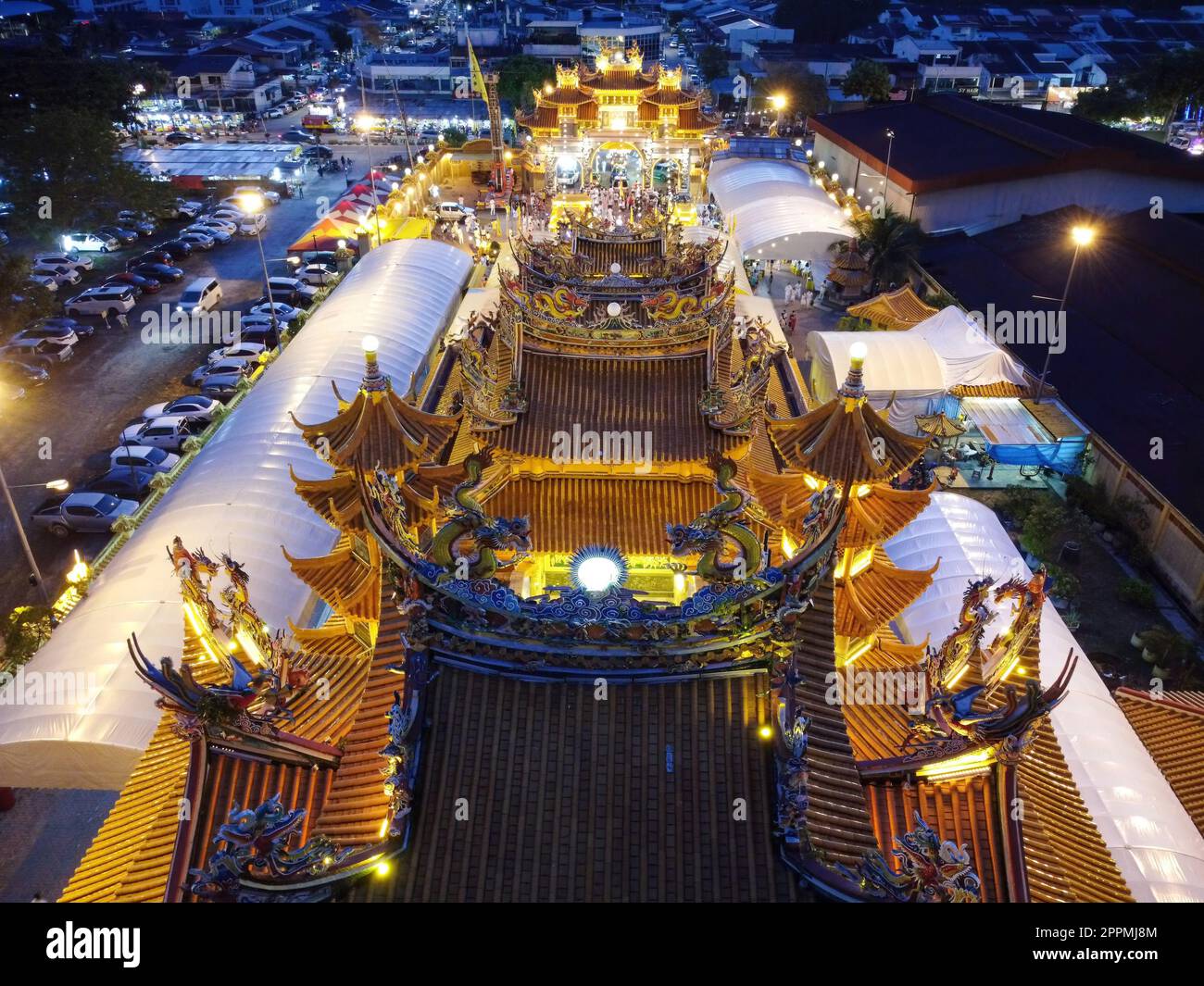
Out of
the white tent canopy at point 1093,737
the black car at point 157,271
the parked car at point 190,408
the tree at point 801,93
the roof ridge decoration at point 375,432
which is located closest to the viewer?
the white tent canopy at point 1093,737

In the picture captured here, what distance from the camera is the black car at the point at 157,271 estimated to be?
49188 mm

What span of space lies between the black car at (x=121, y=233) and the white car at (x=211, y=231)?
3.55 meters

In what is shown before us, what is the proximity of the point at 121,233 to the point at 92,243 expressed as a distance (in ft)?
6.39

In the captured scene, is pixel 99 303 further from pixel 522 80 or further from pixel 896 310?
pixel 522 80

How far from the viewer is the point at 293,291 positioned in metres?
47.5

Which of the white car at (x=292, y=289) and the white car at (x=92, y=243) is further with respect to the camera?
the white car at (x=92, y=243)

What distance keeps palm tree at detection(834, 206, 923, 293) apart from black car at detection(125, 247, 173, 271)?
4267 centimetres

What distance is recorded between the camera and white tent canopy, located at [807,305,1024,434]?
3250 centimetres

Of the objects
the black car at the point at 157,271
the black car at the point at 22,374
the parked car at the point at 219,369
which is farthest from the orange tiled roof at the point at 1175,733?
the black car at the point at 157,271

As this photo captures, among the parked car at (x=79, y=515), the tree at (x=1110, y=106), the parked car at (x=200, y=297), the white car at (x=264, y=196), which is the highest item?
the tree at (x=1110, y=106)

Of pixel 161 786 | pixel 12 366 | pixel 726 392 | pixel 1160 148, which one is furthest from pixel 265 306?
pixel 1160 148

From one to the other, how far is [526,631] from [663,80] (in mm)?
61587

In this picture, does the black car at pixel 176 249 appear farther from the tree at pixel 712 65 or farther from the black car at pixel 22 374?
the tree at pixel 712 65

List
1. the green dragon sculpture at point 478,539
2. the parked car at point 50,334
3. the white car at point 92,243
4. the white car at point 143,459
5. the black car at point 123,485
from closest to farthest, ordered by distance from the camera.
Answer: the green dragon sculpture at point 478,539 < the black car at point 123,485 < the white car at point 143,459 < the parked car at point 50,334 < the white car at point 92,243
